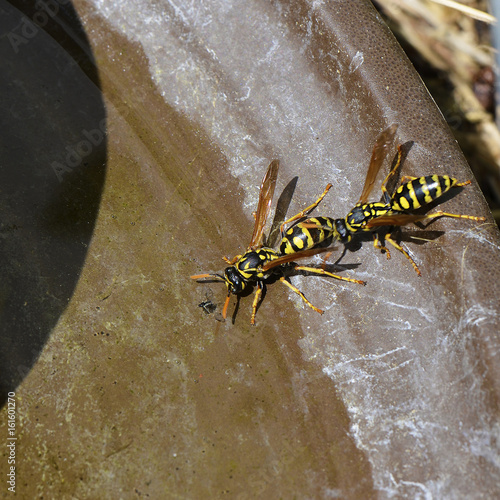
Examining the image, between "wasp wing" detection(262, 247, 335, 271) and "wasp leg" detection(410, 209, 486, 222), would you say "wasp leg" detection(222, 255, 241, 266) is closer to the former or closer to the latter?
"wasp wing" detection(262, 247, 335, 271)

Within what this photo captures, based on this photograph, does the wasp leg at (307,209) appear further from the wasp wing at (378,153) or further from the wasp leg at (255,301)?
the wasp leg at (255,301)

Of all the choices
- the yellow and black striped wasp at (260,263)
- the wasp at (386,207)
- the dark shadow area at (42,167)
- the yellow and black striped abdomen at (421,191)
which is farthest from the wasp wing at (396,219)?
the dark shadow area at (42,167)

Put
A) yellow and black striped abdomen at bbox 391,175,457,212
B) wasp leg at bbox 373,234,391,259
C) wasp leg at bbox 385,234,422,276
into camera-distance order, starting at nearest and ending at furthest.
Result: 1. yellow and black striped abdomen at bbox 391,175,457,212
2. wasp leg at bbox 385,234,422,276
3. wasp leg at bbox 373,234,391,259

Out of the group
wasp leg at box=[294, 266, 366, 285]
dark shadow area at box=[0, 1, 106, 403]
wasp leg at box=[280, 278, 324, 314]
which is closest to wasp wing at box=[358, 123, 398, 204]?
wasp leg at box=[294, 266, 366, 285]

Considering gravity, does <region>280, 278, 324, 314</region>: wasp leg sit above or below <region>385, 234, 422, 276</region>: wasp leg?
below

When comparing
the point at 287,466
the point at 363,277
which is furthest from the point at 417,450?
the point at 363,277

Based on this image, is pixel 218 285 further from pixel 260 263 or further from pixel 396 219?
pixel 396 219

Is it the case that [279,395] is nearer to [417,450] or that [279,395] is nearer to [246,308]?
[246,308]

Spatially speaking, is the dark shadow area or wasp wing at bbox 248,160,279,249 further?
the dark shadow area
